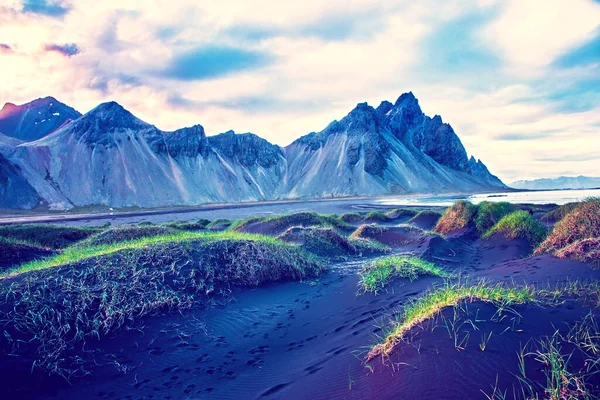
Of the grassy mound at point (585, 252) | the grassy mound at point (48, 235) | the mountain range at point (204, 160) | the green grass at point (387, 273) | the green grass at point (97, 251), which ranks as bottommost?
the grassy mound at point (48, 235)

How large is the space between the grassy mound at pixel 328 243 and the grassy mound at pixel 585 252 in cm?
732

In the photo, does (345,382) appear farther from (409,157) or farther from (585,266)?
(409,157)

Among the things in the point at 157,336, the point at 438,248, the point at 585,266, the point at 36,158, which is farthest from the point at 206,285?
the point at 36,158

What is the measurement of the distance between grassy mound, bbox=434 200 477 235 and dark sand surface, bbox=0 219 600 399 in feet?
36.6

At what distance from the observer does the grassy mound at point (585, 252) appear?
7.11m

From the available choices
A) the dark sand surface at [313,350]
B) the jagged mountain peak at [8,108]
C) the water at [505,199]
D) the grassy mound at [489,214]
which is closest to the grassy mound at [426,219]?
the grassy mound at [489,214]

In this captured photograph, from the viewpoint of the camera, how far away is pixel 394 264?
9008mm

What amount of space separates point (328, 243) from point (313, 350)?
8.86 meters

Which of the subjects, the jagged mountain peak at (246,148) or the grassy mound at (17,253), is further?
the jagged mountain peak at (246,148)

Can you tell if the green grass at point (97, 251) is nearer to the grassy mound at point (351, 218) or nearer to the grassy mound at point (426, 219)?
the grassy mound at point (426, 219)

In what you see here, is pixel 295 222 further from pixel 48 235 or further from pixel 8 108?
pixel 8 108

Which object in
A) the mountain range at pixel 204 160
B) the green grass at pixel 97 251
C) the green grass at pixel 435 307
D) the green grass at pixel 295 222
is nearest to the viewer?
the green grass at pixel 435 307

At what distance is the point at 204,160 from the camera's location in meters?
95.7

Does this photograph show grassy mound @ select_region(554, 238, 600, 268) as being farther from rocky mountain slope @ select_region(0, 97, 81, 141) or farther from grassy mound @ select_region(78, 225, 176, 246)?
rocky mountain slope @ select_region(0, 97, 81, 141)
